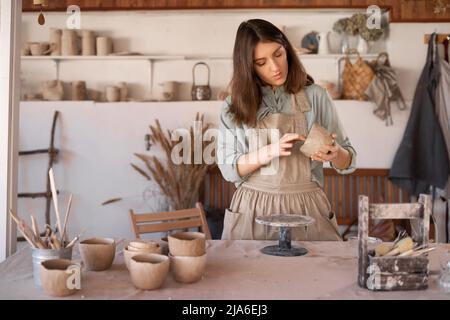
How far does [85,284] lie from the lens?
156 centimetres

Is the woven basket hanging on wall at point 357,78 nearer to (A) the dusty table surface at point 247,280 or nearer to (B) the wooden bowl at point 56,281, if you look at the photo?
(A) the dusty table surface at point 247,280

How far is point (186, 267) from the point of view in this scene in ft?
5.06

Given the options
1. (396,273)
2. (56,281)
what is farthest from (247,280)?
(56,281)

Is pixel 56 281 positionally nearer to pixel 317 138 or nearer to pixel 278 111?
pixel 317 138

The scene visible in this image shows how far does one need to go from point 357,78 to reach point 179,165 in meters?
1.78

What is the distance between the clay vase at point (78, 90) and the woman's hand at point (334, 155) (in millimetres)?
3241

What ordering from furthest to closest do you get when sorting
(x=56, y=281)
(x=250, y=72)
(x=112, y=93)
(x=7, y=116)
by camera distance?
(x=112, y=93) → (x=250, y=72) → (x=7, y=116) → (x=56, y=281)

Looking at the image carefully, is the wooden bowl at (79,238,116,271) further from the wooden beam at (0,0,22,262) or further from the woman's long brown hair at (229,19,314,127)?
the woman's long brown hair at (229,19,314,127)

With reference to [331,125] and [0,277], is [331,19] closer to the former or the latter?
[331,125]

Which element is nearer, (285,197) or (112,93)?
(285,197)

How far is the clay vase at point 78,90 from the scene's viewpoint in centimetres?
475

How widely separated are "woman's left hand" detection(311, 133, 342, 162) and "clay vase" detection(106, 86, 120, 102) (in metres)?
3.12

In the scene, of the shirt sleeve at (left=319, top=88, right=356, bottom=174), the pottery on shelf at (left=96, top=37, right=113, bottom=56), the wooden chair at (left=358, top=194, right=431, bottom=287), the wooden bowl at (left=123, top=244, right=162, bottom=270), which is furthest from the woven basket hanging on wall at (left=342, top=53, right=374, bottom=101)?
the wooden bowl at (left=123, top=244, right=162, bottom=270)
